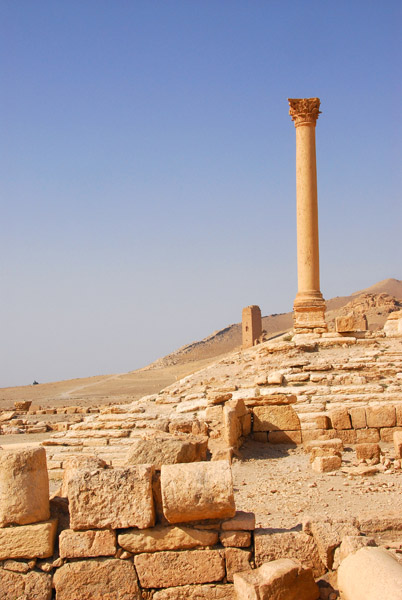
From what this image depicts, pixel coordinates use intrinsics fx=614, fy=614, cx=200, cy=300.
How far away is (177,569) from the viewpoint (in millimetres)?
4801

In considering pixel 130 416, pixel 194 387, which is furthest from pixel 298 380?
pixel 130 416

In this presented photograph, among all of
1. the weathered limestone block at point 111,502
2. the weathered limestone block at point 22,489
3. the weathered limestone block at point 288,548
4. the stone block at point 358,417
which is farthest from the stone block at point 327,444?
the weathered limestone block at point 22,489

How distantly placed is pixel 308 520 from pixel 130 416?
817 cm

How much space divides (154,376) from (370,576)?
3925cm

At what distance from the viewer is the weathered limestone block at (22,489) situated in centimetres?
489

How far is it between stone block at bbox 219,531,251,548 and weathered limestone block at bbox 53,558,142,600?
2.45ft

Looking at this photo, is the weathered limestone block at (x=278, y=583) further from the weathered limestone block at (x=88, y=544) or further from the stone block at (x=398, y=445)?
the stone block at (x=398, y=445)

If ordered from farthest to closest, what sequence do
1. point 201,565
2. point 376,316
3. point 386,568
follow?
1. point 376,316
2. point 201,565
3. point 386,568

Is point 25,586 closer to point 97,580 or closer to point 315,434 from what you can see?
point 97,580

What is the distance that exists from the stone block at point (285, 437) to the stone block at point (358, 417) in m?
1.00

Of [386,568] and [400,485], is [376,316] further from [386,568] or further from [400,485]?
[386,568]

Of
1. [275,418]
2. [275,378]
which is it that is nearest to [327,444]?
[275,418]

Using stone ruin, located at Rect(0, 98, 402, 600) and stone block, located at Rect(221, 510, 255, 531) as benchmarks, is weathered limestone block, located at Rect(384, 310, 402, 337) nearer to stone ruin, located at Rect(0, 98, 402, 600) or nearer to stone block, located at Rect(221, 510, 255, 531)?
stone ruin, located at Rect(0, 98, 402, 600)

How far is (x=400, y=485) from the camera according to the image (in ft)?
26.5
